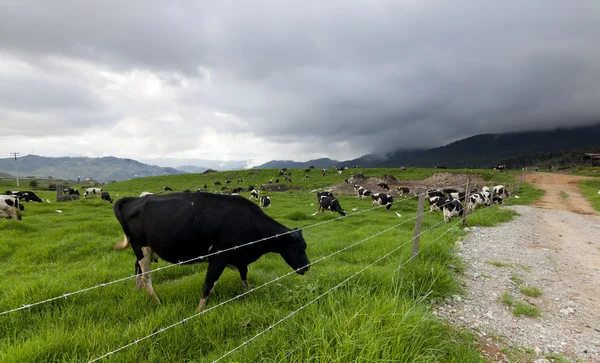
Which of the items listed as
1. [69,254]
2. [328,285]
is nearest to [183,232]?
[328,285]

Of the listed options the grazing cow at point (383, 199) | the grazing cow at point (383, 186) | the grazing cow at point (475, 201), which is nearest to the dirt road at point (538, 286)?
the grazing cow at point (475, 201)

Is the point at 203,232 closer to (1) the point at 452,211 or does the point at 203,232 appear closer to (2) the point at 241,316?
(2) the point at 241,316

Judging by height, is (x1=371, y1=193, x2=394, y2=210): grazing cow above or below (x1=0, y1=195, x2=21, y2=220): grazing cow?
below

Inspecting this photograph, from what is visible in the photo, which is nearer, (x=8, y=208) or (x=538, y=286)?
(x=538, y=286)

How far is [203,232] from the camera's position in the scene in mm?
5023

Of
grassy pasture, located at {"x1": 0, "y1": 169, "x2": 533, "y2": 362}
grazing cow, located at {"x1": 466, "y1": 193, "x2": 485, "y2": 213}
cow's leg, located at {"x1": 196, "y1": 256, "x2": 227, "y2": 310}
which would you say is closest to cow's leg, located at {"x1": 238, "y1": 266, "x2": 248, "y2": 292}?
grassy pasture, located at {"x1": 0, "y1": 169, "x2": 533, "y2": 362}

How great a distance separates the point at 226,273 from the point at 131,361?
317cm

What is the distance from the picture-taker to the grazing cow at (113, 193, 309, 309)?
16.5 feet

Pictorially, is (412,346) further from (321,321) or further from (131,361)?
(131,361)

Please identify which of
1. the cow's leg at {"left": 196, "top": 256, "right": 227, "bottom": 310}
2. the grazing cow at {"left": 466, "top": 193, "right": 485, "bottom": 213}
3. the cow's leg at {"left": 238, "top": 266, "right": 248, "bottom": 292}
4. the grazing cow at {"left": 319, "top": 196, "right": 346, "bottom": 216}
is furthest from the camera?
the grazing cow at {"left": 319, "top": 196, "right": 346, "bottom": 216}

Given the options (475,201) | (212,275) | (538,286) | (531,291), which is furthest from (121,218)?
(475,201)

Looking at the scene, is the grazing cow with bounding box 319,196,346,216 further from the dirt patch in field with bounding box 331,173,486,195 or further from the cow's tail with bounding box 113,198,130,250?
the dirt patch in field with bounding box 331,173,486,195

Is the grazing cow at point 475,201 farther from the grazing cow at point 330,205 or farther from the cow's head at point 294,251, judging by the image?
the cow's head at point 294,251

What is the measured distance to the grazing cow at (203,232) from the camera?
5.02 meters
